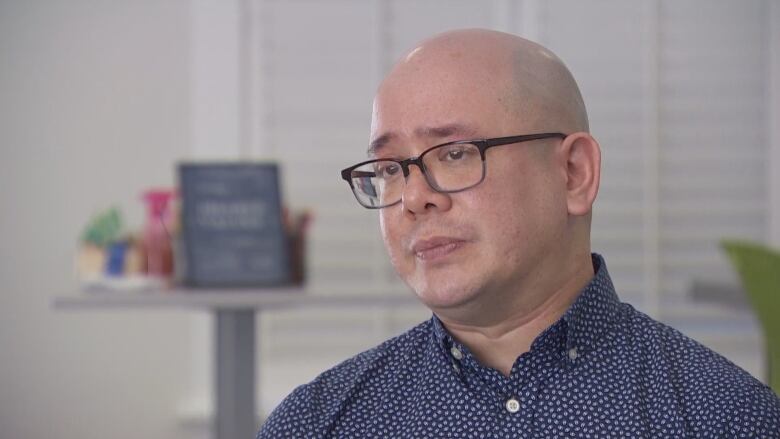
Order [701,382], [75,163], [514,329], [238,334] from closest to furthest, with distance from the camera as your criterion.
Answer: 1. [701,382]
2. [514,329]
3. [238,334]
4. [75,163]

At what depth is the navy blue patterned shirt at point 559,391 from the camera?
106 cm

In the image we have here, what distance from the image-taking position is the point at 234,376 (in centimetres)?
284

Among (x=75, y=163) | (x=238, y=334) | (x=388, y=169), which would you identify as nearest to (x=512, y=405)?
(x=388, y=169)

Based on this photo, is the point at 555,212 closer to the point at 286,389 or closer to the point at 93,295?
the point at 93,295

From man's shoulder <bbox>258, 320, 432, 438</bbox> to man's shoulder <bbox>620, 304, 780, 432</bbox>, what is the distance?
0.25m

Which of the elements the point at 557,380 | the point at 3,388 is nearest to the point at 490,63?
the point at 557,380

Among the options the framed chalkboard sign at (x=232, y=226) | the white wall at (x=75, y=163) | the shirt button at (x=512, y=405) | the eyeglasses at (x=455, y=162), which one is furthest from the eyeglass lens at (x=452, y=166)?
the white wall at (x=75, y=163)

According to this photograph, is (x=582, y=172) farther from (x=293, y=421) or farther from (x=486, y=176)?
(x=293, y=421)

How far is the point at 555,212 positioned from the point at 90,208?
10.2ft

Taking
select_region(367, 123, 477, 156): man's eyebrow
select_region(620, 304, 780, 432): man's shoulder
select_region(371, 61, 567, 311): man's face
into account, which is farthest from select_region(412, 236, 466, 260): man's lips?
select_region(620, 304, 780, 432): man's shoulder

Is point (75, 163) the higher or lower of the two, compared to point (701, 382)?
higher

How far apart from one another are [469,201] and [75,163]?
3.13m

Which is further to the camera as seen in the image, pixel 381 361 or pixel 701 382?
pixel 381 361

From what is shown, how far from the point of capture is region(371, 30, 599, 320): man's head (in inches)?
43.7
